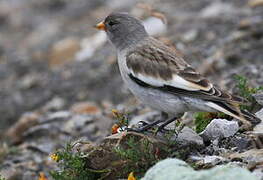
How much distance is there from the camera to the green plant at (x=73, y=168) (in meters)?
5.05

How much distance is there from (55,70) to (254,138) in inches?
277

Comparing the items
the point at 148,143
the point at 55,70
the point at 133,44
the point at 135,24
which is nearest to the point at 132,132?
the point at 148,143

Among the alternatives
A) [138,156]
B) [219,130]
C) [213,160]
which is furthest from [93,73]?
[213,160]

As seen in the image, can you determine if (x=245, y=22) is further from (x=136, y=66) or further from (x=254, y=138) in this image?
(x=254, y=138)

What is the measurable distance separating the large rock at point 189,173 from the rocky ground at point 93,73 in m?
0.63

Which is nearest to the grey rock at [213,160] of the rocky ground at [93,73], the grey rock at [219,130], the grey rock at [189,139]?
the rocky ground at [93,73]

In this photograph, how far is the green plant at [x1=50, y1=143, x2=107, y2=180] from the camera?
16.6 feet

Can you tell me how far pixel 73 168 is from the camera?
202 inches

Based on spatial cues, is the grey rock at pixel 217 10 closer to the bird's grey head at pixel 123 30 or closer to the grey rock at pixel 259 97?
the bird's grey head at pixel 123 30

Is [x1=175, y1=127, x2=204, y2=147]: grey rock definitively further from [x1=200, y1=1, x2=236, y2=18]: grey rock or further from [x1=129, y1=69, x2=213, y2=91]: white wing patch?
[x1=200, y1=1, x2=236, y2=18]: grey rock

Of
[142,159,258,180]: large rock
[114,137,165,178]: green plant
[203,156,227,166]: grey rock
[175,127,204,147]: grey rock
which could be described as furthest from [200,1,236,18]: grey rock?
[142,159,258,180]: large rock

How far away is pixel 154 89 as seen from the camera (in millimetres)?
5605

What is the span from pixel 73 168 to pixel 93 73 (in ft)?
18.8

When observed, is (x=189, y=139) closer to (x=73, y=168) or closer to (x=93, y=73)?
(x=73, y=168)
